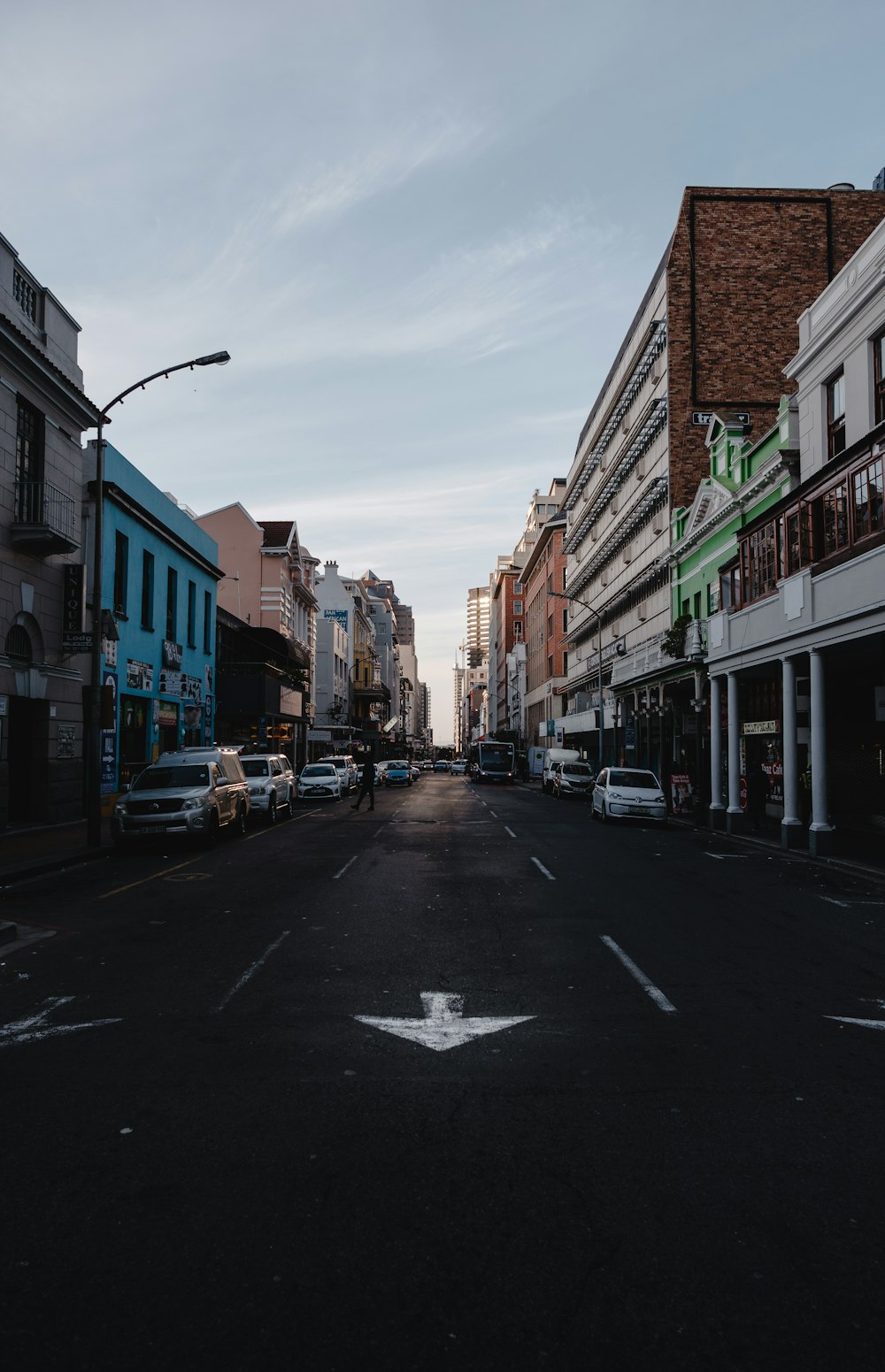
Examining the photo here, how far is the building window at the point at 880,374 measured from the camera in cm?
1800

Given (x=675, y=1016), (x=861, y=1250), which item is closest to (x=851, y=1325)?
(x=861, y=1250)

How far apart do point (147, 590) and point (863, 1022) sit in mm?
27226

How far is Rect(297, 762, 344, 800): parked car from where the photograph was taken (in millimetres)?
37562

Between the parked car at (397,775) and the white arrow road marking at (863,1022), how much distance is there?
53726 millimetres

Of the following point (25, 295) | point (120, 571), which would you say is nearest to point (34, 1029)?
point (25, 295)

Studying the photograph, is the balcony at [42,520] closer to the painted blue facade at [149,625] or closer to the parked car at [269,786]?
the painted blue facade at [149,625]

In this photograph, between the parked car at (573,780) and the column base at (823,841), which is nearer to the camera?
the column base at (823,841)

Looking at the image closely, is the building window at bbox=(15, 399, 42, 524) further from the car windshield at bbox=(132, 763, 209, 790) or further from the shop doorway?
the car windshield at bbox=(132, 763, 209, 790)

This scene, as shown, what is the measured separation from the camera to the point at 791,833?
1952cm

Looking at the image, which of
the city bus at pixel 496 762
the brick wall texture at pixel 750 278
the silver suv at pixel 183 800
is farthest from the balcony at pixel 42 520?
the city bus at pixel 496 762

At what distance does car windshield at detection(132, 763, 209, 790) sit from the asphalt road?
9.60 m

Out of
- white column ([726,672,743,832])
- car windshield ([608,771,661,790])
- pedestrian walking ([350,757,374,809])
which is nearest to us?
white column ([726,672,743,832])

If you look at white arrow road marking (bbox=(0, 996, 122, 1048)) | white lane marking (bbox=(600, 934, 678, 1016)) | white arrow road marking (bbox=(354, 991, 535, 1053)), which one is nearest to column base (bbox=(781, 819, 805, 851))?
white lane marking (bbox=(600, 934, 678, 1016))

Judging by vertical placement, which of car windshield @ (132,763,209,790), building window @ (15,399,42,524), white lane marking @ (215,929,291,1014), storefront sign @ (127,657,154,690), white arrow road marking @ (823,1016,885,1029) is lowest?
white arrow road marking @ (823,1016,885,1029)
